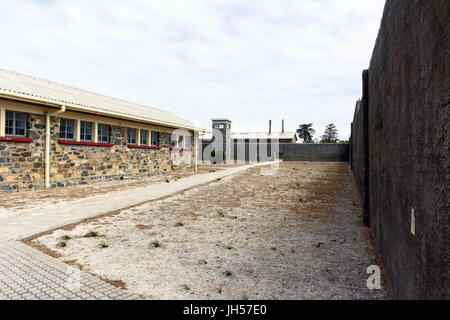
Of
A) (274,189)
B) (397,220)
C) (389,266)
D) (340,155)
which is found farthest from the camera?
(340,155)

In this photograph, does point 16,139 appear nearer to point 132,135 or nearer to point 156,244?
point 132,135

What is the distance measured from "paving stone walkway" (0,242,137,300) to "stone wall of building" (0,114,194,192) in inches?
255

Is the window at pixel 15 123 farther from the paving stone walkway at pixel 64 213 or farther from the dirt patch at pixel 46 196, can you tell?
the paving stone walkway at pixel 64 213

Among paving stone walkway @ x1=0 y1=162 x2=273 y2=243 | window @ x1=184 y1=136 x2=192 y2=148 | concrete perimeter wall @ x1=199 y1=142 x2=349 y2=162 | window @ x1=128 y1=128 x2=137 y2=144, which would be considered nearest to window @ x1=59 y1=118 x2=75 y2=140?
window @ x1=128 y1=128 x2=137 y2=144

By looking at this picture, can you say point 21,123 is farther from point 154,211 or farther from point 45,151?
point 154,211

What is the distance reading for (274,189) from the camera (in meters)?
10.9

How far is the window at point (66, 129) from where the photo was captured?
11.0m

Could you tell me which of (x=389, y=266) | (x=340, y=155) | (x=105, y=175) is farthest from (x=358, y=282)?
(x=340, y=155)

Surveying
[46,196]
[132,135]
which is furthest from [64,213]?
[132,135]

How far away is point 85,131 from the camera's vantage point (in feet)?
39.5

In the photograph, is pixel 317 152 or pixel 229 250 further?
pixel 317 152

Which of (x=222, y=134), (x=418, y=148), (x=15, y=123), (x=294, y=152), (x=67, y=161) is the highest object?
(x=222, y=134)

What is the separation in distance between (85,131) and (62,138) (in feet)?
3.73

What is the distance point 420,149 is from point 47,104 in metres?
10.9
